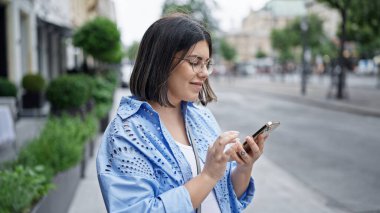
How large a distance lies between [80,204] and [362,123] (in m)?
9.71

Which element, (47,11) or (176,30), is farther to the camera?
(47,11)

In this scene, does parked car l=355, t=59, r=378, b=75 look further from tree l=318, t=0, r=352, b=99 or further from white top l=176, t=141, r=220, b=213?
white top l=176, t=141, r=220, b=213

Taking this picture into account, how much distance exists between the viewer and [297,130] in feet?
35.4

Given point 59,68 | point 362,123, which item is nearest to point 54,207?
point 362,123

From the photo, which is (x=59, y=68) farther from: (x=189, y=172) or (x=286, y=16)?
(x=286, y=16)

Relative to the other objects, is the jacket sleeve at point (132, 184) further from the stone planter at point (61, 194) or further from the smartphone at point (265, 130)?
the stone planter at point (61, 194)

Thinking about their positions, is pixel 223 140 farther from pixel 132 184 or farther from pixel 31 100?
pixel 31 100

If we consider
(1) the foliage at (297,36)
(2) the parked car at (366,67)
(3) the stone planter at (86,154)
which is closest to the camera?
(3) the stone planter at (86,154)

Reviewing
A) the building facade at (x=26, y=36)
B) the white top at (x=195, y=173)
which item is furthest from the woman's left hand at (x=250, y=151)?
the building facade at (x=26, y=36)

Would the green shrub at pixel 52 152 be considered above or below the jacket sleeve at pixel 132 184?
below

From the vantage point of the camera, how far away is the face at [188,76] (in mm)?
1468

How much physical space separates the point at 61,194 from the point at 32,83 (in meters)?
8.93

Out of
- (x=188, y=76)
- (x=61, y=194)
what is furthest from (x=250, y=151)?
(x=61, y=194)

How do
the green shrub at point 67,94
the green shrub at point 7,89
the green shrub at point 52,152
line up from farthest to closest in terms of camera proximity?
the green shrub at point 7,89, the green shrub at point 67,94, the green shrub at point 52,152
